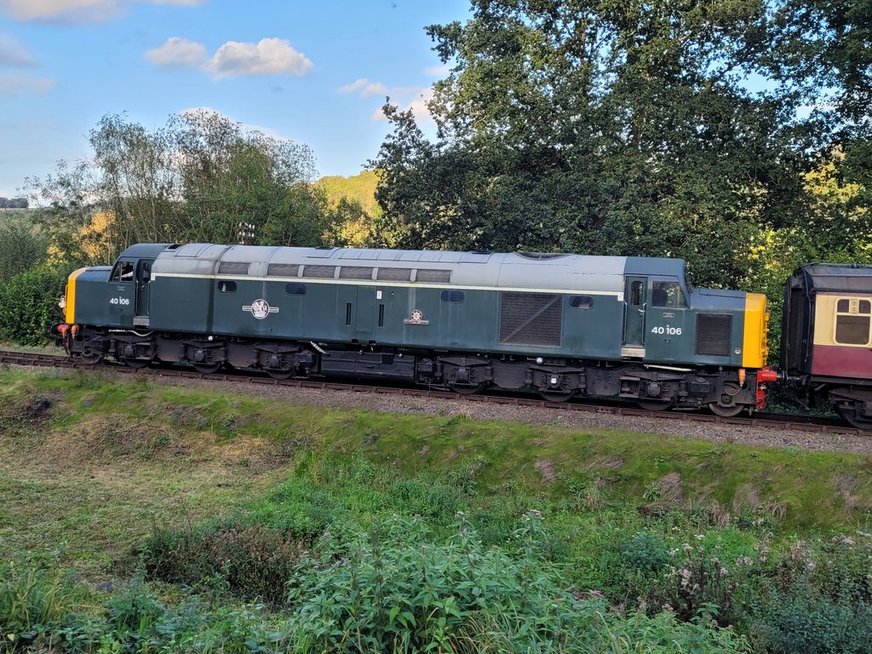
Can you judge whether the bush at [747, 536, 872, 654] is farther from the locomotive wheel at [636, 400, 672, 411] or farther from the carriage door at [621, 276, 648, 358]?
the carriage door at [621, 276, 648, 358]

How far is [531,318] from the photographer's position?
1725 cm

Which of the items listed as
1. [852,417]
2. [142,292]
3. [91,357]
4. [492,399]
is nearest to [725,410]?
[852,417]

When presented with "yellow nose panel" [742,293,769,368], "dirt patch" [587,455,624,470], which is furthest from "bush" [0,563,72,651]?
"yellow nose panel" [742,293,769,368]

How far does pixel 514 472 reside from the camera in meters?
13.2

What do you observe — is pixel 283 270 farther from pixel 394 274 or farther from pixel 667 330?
pixel 667 330

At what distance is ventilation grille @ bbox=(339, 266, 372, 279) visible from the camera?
60.7ft

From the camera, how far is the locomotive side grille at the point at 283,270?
752 inches

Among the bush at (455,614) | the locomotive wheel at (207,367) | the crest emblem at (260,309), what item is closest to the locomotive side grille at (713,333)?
the bush at (455,614)

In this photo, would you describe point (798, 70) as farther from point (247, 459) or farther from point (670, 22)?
point (247, 459)

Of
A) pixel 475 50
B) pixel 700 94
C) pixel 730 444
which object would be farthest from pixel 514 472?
pixel 475 50

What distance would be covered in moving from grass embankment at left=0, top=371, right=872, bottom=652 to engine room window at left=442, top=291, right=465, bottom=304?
389 centimetres

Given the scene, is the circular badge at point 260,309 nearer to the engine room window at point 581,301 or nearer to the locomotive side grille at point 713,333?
the engine room window at point 581,301

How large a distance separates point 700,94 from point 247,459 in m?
20.3

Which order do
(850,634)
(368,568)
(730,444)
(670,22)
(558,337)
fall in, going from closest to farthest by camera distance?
(368,568)
(850,634)
(730,444)
(558,337)
(670,22)
